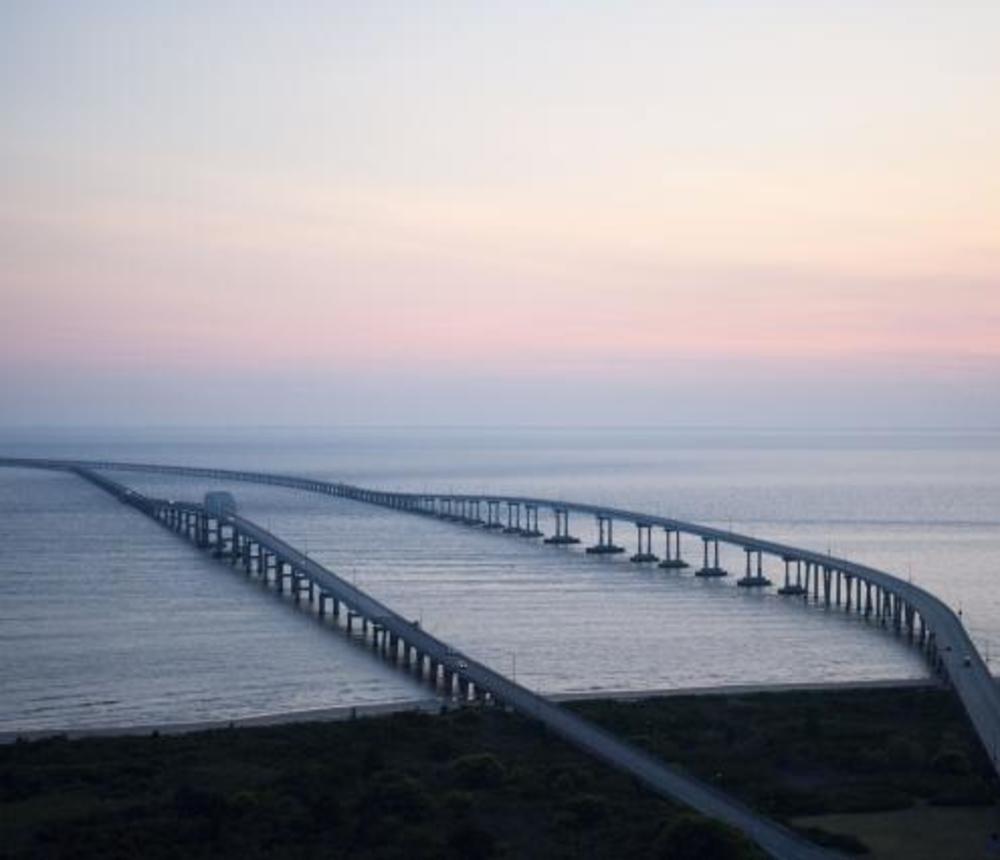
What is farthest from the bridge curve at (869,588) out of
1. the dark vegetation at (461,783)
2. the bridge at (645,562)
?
the dark vegetation at (461,783)

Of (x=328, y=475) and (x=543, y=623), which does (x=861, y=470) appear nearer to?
(x=328, y=475)

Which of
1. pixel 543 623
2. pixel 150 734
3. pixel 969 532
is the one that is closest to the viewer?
pixel 150 734

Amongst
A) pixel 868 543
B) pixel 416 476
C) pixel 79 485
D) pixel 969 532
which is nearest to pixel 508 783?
pixel 868 543

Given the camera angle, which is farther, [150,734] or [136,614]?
[136,614]

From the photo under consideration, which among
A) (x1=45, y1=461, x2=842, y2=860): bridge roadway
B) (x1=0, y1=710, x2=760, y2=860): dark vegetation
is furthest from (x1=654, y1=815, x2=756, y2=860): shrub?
(x1=45, y1=461, x2=842, y2=860): bridge roadway

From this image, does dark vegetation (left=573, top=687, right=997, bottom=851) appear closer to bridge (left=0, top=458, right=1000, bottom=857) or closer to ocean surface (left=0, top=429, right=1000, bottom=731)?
bridge (left=0, top=458, right=1000, bottom=857)

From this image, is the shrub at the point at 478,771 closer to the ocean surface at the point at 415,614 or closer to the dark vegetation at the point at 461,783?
the dark vegetation at the point at 461,783
